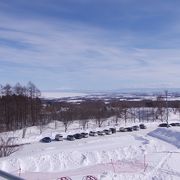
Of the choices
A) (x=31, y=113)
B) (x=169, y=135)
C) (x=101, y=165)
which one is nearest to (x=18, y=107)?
(x=31, y=113)

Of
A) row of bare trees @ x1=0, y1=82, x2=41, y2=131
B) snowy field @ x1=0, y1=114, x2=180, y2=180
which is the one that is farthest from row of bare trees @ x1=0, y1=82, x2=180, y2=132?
snowy field @ x1=0, y1=114, x2=180, y2=180

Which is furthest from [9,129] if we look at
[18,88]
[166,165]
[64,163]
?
[166,165]

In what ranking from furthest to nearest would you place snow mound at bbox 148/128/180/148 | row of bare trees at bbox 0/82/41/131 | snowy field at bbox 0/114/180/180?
row of bare trees at bbox 0/82/41/131 < snow mound at bbox 148/128/180/148 < snowy field at bbox 0/114/180/180

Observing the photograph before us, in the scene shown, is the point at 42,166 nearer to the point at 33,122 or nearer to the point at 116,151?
the point at 116,151

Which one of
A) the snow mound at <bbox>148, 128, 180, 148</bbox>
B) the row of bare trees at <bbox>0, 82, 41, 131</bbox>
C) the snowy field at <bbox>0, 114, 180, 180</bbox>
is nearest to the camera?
the snowy field at <bbox>0, 114, 180, 180</bbox>

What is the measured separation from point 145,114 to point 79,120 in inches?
1274

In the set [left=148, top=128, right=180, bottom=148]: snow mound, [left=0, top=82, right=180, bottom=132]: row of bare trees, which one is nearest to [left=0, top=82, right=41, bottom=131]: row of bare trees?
[left=0, top=82, right=180, bottom=132]: row of bare trees

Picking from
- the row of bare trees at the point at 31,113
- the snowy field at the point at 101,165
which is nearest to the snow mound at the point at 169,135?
the snowy field at the point at 101,165

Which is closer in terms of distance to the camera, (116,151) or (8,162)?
(8,162)

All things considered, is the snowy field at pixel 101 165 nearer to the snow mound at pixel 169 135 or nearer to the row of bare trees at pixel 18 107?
the snow mound at pixel 169 135

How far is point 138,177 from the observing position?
2625 cm

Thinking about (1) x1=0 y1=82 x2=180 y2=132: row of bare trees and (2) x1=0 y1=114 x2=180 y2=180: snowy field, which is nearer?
(2) x1=0 y1=114 x2=180 y2=180: snowy field

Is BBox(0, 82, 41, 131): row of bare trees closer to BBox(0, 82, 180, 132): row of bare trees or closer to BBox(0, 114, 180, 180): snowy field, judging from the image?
BBox(0, 82, 180, 132): row of bare trees

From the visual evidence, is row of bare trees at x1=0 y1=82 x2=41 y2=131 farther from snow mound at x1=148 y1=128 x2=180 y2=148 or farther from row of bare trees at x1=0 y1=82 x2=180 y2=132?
snow mound at x1=148 y1=128 x2=180 y2=148
